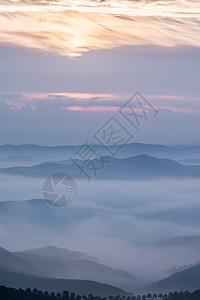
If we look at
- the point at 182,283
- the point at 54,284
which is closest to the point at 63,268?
the point at 54,284

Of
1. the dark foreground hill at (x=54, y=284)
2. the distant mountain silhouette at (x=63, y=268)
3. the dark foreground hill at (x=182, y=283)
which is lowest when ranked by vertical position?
the dark foreground hill at (x=54, y=284)

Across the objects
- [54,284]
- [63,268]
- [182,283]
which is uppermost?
[63,268]

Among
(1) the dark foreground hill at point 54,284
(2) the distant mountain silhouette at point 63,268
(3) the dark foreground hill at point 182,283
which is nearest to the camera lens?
(1) the dark foreground hill at point 54,284

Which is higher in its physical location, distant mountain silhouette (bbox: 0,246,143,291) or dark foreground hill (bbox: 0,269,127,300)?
distant mountain silhouette (bbox: 0,246,143,291)

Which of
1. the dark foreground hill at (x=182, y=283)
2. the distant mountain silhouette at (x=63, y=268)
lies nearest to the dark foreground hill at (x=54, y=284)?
the dark foreground hill at (x=182, y=283)

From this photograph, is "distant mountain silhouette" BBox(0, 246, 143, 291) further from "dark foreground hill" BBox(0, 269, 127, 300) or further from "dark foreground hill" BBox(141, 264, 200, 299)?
"dark foreground hill" BBox(141, 264, 200, 299)

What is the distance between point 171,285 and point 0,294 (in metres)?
62.8

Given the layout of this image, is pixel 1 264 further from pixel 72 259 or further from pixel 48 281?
pixel 72 259

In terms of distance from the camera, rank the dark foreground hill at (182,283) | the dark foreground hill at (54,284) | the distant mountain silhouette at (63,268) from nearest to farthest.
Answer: the dark foreground hill at (54,284), the dark foreground hill at (182,283), the distant mountain silhouette at (63,268)

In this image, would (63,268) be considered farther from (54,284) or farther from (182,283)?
(182,283)

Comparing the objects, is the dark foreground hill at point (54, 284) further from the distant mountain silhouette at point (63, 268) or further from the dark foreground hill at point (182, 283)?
the distant mountain silhouette at point (63, 268)

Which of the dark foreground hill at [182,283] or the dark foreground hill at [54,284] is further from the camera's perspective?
the dark foreground hill at [182,283]

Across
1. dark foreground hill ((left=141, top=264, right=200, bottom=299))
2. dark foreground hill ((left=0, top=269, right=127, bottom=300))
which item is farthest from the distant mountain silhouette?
dark foreground hill ((left=141, top=264, right=200, bottom=299))

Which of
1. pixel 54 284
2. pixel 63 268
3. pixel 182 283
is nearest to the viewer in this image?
pixel 54 284
